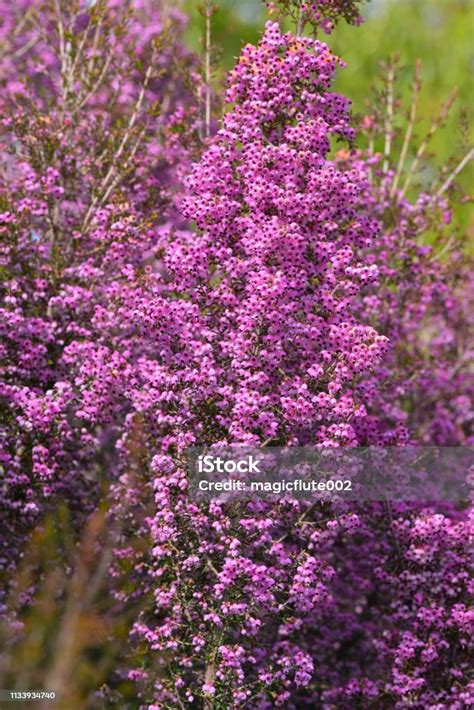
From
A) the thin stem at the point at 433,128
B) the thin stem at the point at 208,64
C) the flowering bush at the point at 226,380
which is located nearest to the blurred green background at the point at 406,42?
the thin stem at the point at 433,128

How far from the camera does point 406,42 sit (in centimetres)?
3703

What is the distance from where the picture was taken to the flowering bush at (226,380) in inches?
365

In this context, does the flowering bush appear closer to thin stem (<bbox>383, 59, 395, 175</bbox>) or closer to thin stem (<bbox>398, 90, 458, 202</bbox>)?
thin stem (<bbox>398, 90, 458, 202</bbox>)

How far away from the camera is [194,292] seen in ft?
32.2

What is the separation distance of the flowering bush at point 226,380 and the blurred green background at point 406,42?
21.7 m

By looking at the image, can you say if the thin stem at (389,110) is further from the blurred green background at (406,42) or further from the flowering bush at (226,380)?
the blurred green background at (406,42)

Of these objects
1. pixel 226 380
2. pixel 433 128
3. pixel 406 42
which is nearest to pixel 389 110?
pixel 433 128

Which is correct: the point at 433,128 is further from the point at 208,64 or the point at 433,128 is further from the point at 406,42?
the point at 406,42

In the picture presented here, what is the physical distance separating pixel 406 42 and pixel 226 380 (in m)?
30.5

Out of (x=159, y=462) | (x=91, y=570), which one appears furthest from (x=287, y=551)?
(x=91, y=570)

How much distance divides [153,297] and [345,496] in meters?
2.78

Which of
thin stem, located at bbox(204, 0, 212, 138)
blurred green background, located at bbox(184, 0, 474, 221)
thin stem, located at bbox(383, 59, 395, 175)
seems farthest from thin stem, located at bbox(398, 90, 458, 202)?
blurred green background, located at bbox(184, 0, 474, 221)

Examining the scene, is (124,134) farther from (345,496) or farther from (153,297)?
(345,496)

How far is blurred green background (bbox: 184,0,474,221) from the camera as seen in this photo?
34531 mm
